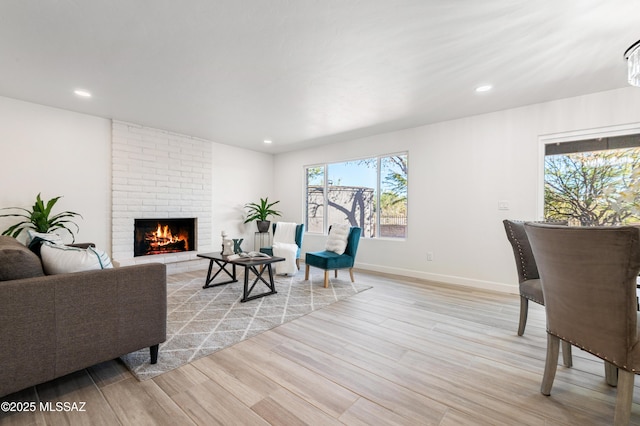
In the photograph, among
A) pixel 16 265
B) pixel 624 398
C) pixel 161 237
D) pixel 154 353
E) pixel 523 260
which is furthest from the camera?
pixel 161 237

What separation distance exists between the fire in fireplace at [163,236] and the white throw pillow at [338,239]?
9.15 feet

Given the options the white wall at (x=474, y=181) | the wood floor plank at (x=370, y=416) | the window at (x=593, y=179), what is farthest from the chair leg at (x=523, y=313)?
the window at (x=593, y=179)

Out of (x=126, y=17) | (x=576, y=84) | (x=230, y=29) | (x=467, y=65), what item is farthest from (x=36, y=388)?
(x=576, y=84)

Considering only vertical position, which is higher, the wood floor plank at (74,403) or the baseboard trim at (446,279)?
the baseboard trim at (446,279)

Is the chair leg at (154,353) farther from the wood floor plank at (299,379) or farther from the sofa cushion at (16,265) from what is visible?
the sofa cushion at (16,265)

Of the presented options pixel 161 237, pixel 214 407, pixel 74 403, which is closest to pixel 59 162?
pixel 161 237

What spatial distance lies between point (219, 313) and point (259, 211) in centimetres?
330

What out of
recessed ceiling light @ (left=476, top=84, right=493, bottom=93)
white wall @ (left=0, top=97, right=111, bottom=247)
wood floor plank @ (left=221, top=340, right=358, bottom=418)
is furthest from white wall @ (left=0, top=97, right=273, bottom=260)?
recessed ceiling light @ (left=476, top=84, right=493, bottom=93)

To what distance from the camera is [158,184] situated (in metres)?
4.68

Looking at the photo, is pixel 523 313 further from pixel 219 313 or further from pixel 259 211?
pixel 259 211

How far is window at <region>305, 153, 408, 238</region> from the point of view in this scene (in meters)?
4.72

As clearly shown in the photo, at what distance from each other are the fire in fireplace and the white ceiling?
1900mm

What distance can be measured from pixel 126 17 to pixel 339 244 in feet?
10.8

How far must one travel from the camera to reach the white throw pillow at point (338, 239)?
4.07 meters
